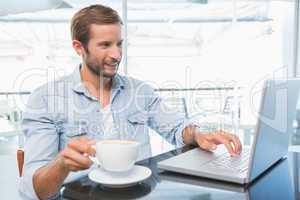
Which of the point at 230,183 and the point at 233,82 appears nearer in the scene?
the point at 230,183

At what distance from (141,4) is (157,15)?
0.28 m

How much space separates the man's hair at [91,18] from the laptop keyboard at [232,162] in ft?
1.92

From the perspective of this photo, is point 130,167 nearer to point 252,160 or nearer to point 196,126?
point 252,160

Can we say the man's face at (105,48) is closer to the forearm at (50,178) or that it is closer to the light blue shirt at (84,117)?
the light blue shirt at (84,117)

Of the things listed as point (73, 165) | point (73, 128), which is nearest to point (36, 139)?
point (73, 128)

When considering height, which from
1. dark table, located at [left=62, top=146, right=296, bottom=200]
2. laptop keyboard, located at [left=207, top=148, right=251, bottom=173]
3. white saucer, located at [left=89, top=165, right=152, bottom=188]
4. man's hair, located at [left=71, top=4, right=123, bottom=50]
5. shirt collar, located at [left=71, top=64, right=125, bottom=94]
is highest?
man's hair, located at [left=71, top=4, right=123, bottom=50]

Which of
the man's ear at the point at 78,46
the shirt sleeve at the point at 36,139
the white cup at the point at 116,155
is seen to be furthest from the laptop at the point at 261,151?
the man's ear at the point at 78,46

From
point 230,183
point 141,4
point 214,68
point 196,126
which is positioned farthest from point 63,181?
point 214,68

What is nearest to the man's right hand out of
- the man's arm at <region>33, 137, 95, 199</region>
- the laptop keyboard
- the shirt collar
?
the man's arm at <region>33, 137, 95, 199</region>

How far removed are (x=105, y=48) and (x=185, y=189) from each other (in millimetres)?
645

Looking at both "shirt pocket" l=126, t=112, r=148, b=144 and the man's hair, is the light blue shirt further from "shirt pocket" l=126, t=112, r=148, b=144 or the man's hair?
the man's hair

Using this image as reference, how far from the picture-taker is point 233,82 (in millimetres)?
3598

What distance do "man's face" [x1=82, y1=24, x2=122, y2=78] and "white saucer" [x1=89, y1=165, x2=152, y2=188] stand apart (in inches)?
20.4

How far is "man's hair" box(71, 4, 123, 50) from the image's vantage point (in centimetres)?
120
